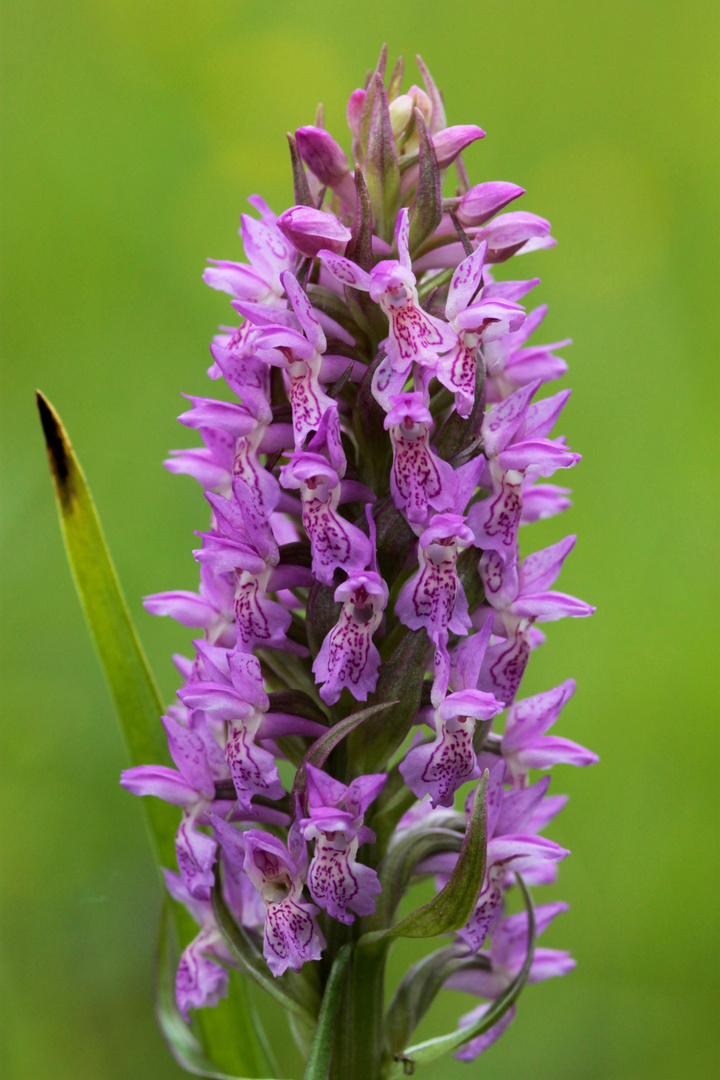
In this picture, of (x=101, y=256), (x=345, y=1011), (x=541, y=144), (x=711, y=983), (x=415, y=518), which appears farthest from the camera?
(x=541, y=144)

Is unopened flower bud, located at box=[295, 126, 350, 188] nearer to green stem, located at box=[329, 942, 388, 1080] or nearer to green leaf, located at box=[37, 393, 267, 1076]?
green leaf, located at box=[37, 393, 267, 1076]

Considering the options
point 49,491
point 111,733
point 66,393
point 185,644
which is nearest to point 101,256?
point 66,393

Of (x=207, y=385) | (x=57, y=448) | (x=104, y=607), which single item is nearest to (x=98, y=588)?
(x=104, y=607)

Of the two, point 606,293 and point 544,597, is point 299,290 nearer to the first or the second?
point 544,597

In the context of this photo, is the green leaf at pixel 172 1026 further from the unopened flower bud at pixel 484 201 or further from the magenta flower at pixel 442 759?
the unopened flower bud at pixel 484 201

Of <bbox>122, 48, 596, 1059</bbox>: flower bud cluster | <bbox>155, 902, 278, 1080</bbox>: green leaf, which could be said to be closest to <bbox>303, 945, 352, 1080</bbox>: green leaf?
<bbox>122, 48, 596, 1059</bbox>: flower bud cluster

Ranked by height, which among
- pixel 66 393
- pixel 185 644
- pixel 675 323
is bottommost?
pixel 185 644

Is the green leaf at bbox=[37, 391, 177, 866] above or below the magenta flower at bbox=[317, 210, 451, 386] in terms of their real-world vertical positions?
below
